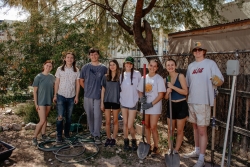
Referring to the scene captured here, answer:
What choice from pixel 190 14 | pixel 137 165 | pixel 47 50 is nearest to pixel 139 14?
pixel 190 14

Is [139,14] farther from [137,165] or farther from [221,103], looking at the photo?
[137,165]

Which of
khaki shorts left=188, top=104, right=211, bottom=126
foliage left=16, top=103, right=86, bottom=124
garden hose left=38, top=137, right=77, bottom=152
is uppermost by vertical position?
khaki shorts left=188, top=104, right=211, bottom=126

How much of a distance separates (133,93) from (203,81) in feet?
4.18

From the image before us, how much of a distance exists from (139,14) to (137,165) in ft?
16.9

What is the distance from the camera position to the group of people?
363 cm

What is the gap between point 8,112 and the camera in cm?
789

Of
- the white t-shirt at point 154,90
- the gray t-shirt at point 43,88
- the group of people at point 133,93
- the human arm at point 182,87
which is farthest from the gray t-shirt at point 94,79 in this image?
the human arm at point 182,87

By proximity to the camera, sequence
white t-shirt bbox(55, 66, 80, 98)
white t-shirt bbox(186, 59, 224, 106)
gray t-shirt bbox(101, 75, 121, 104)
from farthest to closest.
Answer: white t-shirt bbox(55, 66, 80, 98), gray t-shirt bbox(101, 75, 121, 104), white t-shirt bbox(186, 59, 224, 106)

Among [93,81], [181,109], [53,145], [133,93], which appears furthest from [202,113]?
[53,145]

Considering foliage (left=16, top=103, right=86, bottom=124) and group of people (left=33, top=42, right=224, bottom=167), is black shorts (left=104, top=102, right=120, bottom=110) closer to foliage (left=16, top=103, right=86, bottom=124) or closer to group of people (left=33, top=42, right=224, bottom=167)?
group of people (left=33, top=42, right=224, bottom=167)

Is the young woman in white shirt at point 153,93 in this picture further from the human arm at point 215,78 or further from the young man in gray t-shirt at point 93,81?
the young man in gray t-shirt at point 93,81

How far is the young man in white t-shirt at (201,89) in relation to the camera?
3537mm

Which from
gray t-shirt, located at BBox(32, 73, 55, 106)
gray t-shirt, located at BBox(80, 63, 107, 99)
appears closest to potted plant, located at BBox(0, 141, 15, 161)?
gray t-shirt, located at BBox(32, 73, 55, 106)

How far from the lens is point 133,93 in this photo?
167 inches
